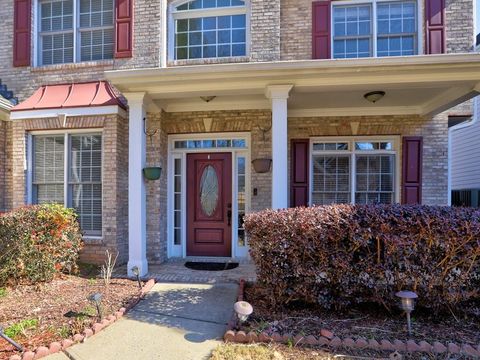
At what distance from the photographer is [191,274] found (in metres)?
5.38

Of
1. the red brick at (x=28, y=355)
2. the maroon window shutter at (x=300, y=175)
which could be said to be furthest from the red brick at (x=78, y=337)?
the maroon window shutter at (x=300, y=175)

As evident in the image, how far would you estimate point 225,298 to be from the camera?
433 centimetres

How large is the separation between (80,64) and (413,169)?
6905 mm

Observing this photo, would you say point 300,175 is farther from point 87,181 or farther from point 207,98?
point 87,181

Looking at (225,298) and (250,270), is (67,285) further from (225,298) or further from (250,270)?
(250,270)

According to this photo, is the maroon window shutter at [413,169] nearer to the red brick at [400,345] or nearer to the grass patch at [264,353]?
the red brick at [400,345]

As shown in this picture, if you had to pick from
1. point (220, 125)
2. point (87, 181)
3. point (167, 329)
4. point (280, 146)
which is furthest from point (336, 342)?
point (87, 181)

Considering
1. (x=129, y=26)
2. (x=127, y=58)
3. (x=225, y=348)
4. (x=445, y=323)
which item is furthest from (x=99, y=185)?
(x=445, y=323)

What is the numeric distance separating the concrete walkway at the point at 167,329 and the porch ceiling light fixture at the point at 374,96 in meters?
3.79

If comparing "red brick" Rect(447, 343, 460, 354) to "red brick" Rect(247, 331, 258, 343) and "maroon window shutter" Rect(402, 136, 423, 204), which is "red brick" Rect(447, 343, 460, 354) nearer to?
"red brick" Rect(247, 331, 258, 343)

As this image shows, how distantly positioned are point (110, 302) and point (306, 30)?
233 inches

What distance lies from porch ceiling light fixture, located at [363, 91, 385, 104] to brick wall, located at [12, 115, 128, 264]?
438 centimetres

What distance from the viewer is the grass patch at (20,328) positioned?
10.9 ft

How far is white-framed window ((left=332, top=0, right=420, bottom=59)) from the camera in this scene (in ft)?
21.1
